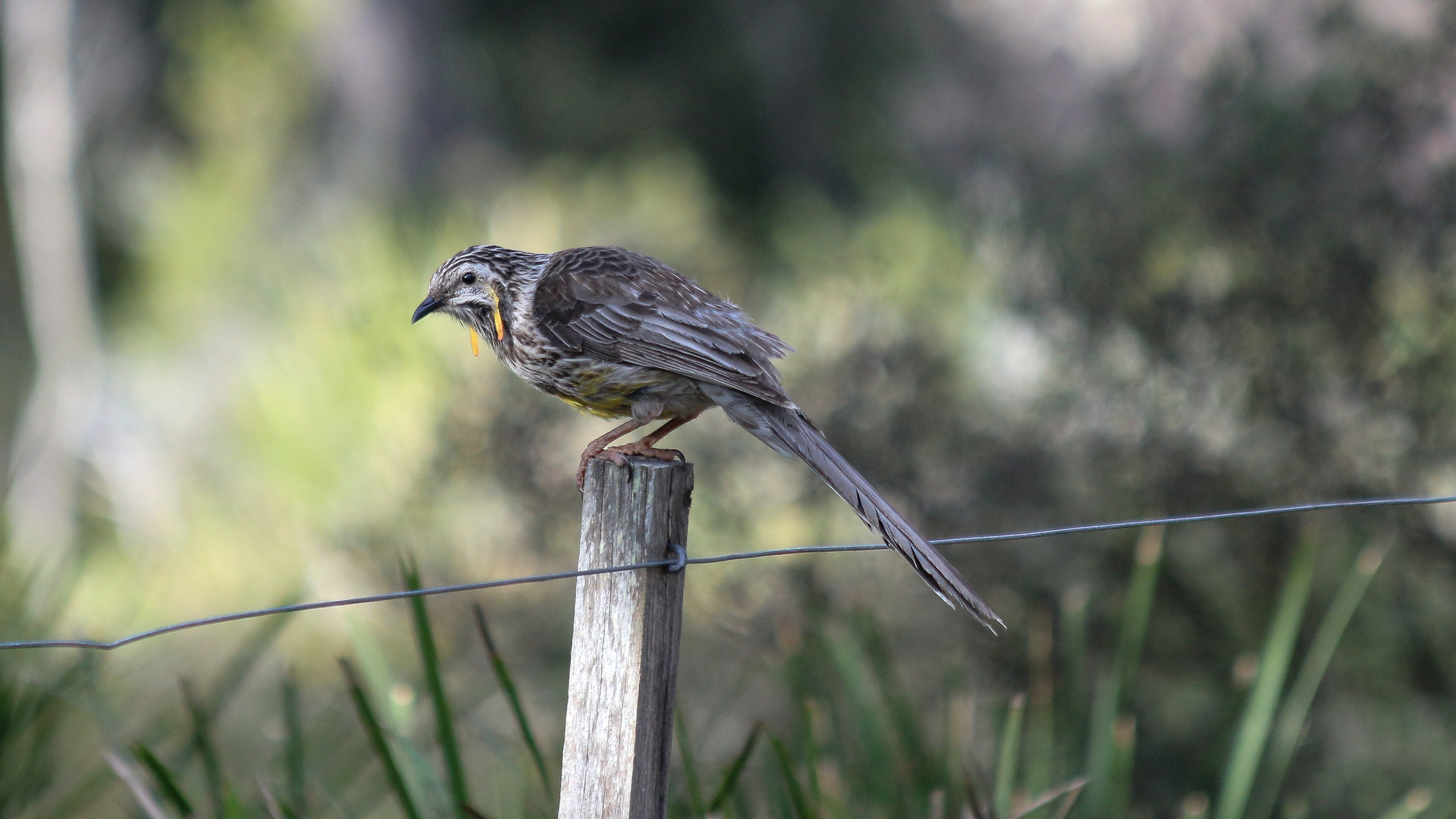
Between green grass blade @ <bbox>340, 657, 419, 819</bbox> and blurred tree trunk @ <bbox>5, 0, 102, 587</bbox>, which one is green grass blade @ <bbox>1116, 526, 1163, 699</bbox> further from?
blurred tree trunk @ <bbox>5, 0, 102, 587</bbox>

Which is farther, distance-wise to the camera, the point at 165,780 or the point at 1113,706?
the point at 1113,706

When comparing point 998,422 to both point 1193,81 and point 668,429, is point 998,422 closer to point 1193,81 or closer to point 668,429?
point 1193,81

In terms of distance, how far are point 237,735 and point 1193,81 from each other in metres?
6.19

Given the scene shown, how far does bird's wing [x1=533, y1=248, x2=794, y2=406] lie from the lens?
3131 millimetres

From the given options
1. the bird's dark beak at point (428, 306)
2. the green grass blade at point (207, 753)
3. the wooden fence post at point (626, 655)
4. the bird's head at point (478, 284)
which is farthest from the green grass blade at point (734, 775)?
the bird's dark beak at point (428, 306)

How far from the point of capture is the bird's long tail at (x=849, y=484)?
2.56 metres

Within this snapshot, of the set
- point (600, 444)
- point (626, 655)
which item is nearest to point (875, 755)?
point (600, 444)

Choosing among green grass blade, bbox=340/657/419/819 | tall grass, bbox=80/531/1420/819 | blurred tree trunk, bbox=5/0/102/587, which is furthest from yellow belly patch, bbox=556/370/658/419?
blurred tree trunk, bbox=5/0/102/587

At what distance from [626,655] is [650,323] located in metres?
1.26

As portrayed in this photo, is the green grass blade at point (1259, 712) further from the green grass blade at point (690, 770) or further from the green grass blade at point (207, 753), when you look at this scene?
the green grass blade at point (207, 753)

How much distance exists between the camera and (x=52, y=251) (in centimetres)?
1352

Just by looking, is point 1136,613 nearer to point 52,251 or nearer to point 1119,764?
point 1119,764

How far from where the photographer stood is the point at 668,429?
11.0 feet

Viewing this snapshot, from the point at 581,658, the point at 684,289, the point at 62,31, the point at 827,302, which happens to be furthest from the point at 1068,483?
the point at 62,31
